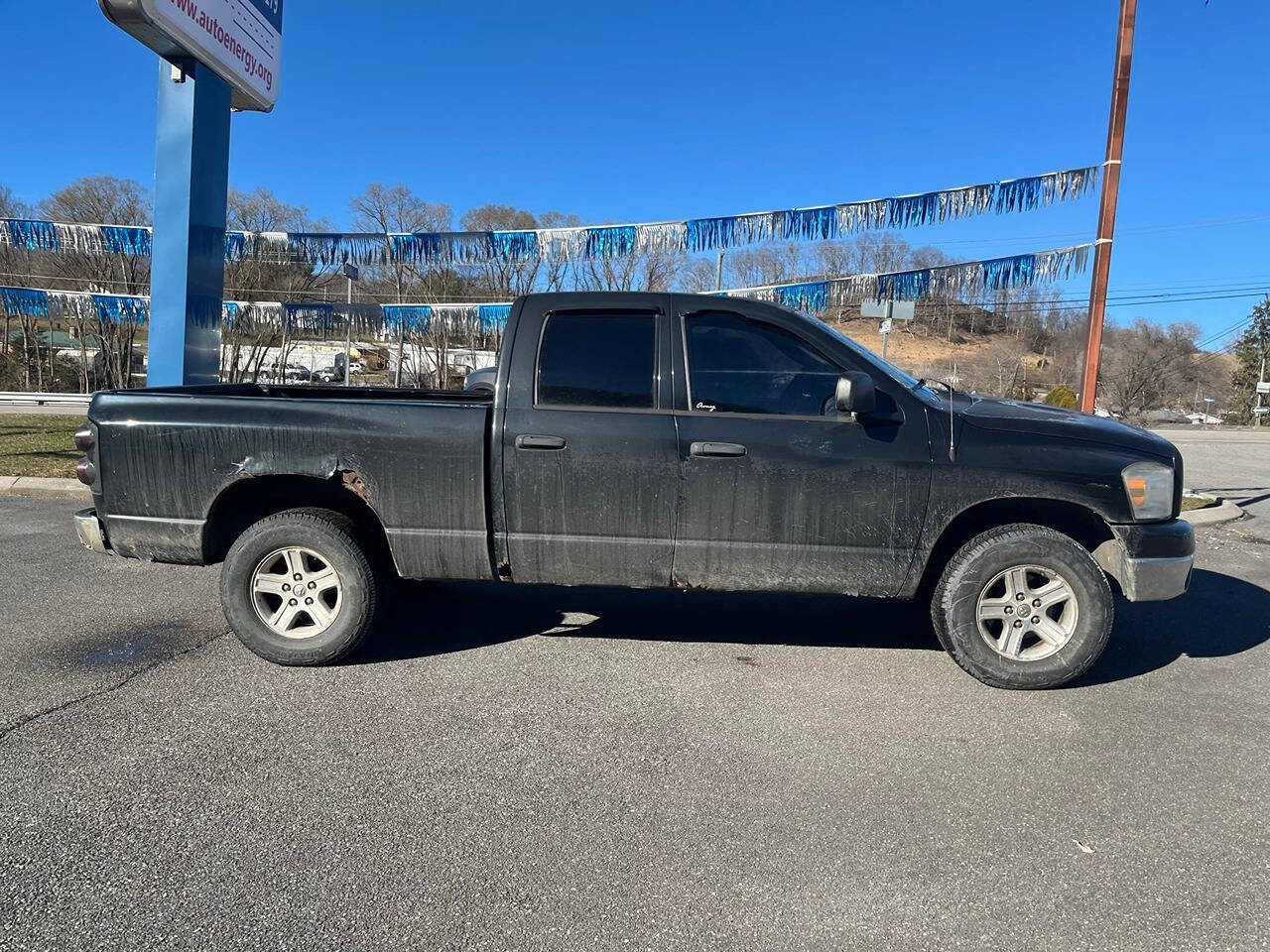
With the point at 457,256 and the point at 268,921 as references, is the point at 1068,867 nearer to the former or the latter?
the point at 268,921

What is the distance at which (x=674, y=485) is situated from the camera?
400 cm

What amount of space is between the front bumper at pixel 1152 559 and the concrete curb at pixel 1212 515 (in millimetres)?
6274

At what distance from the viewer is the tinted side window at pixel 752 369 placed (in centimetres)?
409

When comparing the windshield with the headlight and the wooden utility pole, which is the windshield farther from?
the wooden utility pole

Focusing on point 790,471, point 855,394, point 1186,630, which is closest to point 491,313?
point 790,471

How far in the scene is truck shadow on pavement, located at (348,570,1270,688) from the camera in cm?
473

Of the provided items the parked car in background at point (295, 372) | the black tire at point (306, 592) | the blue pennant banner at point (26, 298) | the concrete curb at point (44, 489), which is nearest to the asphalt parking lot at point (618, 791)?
the black tire at point (306, 592)

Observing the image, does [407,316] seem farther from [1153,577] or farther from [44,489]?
[1153,577]

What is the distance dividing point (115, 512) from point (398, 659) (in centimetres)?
169

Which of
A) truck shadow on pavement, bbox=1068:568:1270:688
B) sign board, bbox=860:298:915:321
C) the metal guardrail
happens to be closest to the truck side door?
truck shadow on pavement, bbox=1068:568:1270:688

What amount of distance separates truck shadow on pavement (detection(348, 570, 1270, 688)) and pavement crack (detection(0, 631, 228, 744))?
0.94 metres

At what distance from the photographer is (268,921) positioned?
226cm

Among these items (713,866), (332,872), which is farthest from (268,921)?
(713,866)

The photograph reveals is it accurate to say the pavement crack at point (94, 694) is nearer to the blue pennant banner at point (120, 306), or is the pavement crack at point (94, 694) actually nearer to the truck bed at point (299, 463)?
the truck bed at point (299, 463)
